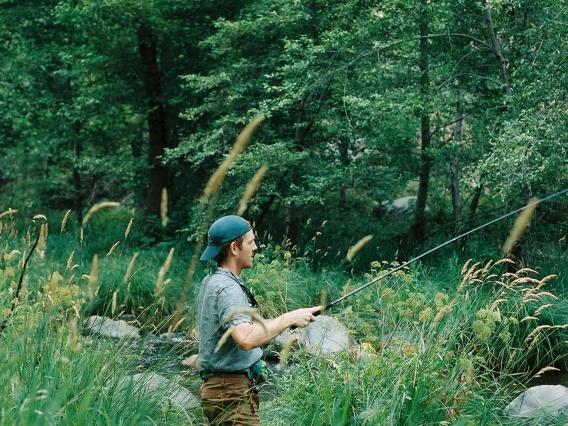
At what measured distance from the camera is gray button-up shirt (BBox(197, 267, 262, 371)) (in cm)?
329

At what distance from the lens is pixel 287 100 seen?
29.8ft

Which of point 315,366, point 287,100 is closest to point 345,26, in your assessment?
point 287,100

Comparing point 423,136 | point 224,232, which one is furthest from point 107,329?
point 423,136

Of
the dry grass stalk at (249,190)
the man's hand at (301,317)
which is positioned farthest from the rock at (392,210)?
the dry grass stalk at (249,190)

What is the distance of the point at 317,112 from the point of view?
34.5 feet

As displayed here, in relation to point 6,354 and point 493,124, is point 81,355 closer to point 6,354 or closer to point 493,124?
point 6,354

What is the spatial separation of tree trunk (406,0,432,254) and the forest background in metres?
0.03

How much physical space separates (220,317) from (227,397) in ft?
1.21

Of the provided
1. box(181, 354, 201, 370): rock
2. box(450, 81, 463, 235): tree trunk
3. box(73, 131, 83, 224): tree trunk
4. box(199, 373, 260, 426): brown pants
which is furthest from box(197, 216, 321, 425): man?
box(73, 131, 83, 224): tree trunk

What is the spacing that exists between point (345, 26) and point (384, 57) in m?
0.99

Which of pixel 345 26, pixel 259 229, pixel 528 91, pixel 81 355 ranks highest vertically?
pixel 345 26

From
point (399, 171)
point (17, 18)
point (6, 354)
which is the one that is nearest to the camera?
point (6, 354)

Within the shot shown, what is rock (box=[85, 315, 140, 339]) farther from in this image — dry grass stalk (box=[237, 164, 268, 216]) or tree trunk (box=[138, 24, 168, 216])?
tree trunk (box=[138, 24, 168, 216])

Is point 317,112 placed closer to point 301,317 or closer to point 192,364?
point 192,364
